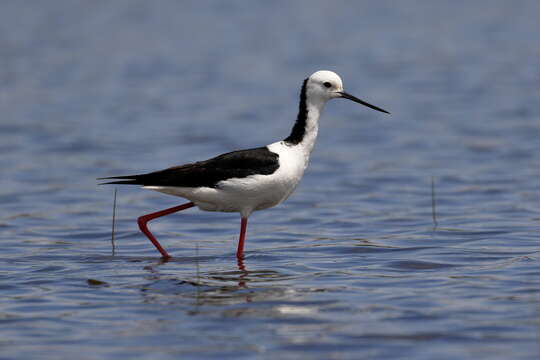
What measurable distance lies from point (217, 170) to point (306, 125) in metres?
1.04

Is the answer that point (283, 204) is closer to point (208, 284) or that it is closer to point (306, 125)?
point (306, 125)

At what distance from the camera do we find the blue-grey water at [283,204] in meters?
7.20

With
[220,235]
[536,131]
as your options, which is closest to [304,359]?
[220,235]

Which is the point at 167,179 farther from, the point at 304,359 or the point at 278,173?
the point at 304,359

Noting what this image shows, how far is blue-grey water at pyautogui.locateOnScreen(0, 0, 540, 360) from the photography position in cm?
720

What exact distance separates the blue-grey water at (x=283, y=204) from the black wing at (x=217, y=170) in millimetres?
834

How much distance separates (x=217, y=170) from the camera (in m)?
9.47

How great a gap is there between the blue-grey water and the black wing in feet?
2.73

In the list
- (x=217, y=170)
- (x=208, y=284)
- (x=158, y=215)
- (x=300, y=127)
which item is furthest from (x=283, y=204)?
(x=208, y=284)

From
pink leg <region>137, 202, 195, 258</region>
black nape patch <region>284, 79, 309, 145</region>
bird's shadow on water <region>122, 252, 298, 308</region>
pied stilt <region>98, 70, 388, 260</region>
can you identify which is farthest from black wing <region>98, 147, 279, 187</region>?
bird's shadow on water <region>122, 252, 298, 308</region>

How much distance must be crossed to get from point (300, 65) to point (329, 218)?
530 inches

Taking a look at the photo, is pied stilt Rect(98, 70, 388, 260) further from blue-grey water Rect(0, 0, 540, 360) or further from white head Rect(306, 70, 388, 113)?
blue-grey water Rect(0, 0, 540, 360)

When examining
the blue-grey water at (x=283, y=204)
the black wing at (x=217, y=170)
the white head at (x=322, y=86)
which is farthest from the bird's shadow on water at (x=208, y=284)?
the white head at (x=322, y=86)

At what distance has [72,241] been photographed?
10992mm
